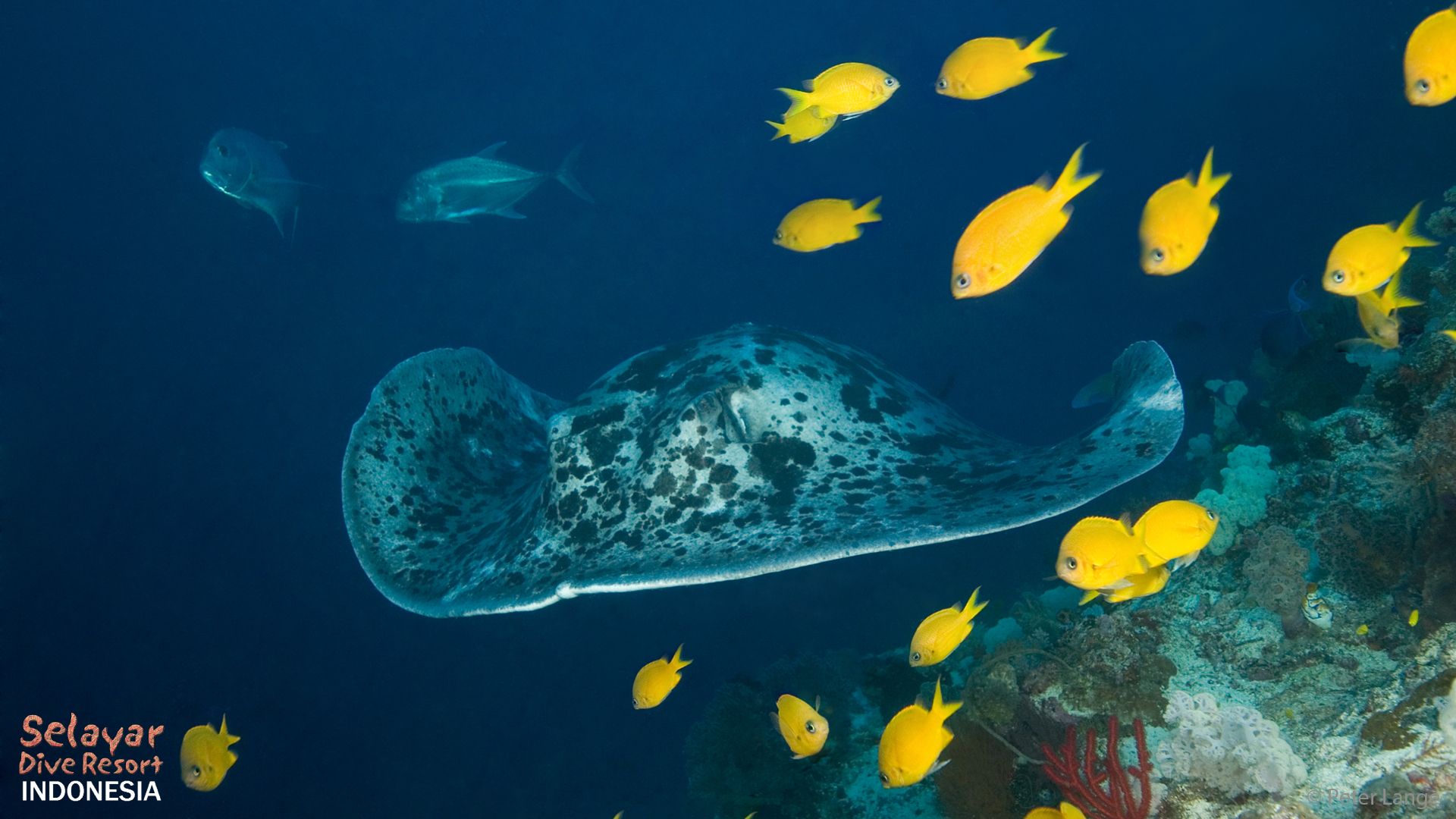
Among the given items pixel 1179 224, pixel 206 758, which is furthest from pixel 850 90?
pixel 206 758

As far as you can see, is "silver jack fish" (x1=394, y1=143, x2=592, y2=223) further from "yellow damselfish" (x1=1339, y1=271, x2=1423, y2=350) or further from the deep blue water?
"yellow damselfish" (x1=1339, y1=271, x2=1423, y2=350)

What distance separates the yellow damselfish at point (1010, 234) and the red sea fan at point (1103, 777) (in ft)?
7.84

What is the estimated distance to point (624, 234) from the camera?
32812 millimetres

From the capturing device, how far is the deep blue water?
Result: 1504 cm

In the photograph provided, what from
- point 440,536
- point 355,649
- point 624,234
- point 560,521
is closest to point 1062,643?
point 560,521

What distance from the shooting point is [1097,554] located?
318 cm

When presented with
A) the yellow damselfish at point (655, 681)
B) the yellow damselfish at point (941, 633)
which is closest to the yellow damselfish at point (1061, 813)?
the yellow damselfish at point (941, 633)

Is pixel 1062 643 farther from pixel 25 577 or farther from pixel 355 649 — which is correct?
pixel 25 577

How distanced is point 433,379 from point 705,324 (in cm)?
2361

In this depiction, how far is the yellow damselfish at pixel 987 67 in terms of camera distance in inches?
182

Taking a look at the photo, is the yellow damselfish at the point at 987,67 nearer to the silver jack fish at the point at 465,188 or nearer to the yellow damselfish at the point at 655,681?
the yellow damselfish at the point at 655,681

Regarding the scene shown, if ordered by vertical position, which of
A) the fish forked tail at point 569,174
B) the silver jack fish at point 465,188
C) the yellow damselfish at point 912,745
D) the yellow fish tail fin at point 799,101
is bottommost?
the yellow damselfish at point 912,745

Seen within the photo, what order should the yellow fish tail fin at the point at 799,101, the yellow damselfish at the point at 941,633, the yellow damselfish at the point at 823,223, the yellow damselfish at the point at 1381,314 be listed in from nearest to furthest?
the yellow damselfish at the point at 941,633 < the yellow damselfish at the point at 1381,314 < the yellow fish tail fin at the point at 799,101 < the yellow damselfish at the point at 823,223

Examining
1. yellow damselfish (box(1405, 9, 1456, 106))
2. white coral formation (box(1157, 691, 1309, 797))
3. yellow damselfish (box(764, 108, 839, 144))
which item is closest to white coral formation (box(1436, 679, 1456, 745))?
white coral formation (box(1157, 691, 1309, 797))
